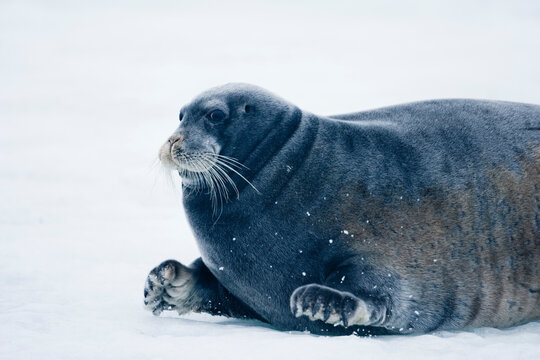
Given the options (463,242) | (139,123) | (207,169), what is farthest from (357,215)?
(139,123)

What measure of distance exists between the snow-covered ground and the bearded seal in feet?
0.69

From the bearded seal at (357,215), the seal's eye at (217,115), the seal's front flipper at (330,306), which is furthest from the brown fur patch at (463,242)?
the seal's eye at (217,115)

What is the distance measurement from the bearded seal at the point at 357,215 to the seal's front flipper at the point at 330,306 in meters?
0.03

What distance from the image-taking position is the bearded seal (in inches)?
140

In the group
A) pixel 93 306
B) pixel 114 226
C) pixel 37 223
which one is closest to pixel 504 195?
pixel 93 306

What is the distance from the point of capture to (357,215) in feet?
11.8

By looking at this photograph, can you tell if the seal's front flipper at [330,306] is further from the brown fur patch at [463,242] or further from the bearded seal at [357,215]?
the brown fur patch at [463,242]

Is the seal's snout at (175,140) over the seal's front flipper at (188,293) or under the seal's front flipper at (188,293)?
over

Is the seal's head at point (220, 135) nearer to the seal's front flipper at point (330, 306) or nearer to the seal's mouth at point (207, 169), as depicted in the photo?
the seal's mouth at point (207, 169)

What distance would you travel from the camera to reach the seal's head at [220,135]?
3.78 metres

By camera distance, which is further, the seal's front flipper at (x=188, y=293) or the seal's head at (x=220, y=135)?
the seal's front flipper at (x=188, y=293)

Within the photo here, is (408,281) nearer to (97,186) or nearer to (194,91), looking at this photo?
(97,186)

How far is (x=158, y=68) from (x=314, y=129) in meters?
15.7

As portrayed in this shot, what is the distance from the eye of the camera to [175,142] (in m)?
3.82
